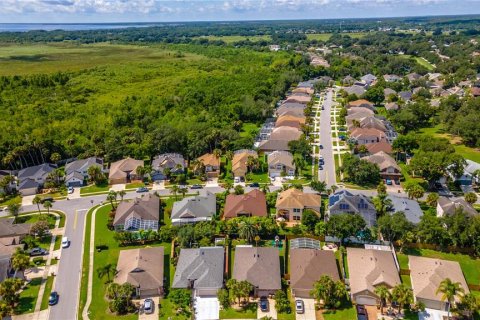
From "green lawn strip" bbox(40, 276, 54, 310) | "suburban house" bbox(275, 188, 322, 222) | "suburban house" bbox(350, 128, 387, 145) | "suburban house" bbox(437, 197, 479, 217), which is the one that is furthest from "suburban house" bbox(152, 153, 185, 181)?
"suburban house" bbox(437, 197, 479, 217)

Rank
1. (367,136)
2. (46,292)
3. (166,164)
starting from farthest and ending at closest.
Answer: (367,136)
(166,164)
(46,292)

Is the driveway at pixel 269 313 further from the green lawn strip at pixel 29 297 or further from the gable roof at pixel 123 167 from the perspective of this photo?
the gable roof at pixel 123 167

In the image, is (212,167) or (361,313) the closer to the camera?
(361,313)

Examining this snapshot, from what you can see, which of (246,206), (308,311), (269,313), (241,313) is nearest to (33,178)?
(246,206)

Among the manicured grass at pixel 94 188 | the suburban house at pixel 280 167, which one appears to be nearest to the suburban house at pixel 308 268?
the suburban house at pixel 280 167

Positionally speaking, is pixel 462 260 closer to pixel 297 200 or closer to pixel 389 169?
pixel 297 200

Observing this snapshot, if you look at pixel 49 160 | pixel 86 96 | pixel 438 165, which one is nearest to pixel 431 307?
pixel 438 165
